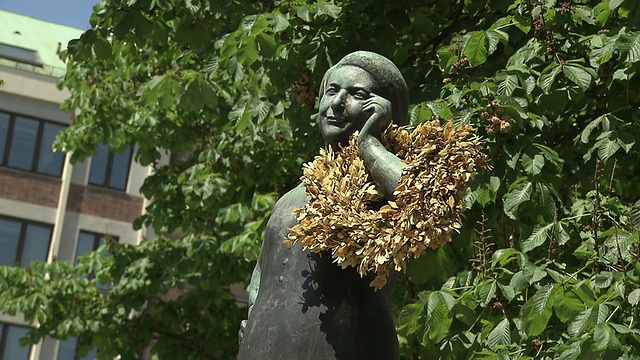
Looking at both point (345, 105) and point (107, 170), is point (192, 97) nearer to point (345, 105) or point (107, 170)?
point (345, 105)

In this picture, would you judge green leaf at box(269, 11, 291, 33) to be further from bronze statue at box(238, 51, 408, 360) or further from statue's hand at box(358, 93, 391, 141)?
statue's hand at box(358, 93, 391, 141)

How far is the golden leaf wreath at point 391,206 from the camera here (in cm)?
443

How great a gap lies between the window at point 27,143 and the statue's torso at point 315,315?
96.5ft

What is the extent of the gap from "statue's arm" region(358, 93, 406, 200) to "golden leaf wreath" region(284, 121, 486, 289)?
0.04 meters

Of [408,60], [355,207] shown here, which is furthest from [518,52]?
[355,207]

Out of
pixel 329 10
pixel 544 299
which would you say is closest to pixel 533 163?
pixel 544 299

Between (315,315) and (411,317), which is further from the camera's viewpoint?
(411,317)

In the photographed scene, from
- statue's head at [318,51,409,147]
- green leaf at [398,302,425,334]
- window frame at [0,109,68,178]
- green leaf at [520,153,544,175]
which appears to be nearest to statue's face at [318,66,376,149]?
statue's head at [318,51,409,147]

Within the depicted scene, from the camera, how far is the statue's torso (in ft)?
15.2

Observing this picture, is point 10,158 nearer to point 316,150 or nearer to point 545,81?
point 316,150

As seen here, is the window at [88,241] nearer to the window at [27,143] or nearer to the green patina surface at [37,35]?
the window at [27,143]

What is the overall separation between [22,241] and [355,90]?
2867 cm

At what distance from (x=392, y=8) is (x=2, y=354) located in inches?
916

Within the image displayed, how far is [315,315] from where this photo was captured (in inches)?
184
